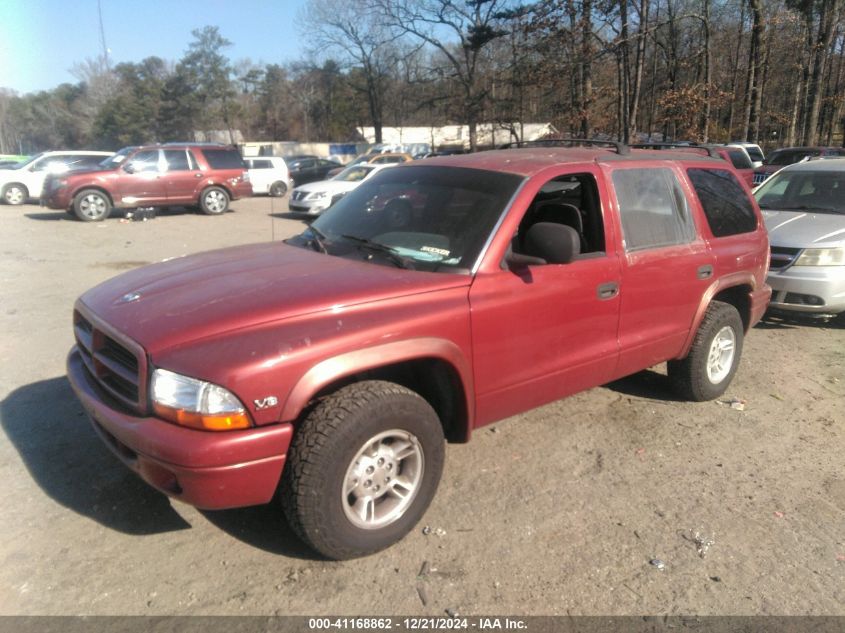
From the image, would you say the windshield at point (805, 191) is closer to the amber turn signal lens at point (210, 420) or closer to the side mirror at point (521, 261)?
the side mirror at point (521, 261)

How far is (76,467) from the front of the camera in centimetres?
359

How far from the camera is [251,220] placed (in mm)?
16578

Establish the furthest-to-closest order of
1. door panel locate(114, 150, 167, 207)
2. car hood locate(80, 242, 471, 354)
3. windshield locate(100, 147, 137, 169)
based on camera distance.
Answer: windshield locate(100, 147, 137, 169) → door panel locate(114, 150, 167, 207) → car hood locate(80, 242, 471, 354)

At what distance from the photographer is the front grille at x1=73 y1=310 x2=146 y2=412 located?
2596 millimetres

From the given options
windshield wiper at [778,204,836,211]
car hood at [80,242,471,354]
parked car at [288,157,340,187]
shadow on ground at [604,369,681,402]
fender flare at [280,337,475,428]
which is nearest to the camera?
fender flare at [280,337,475,428]

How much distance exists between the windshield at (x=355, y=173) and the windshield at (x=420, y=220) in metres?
13.5

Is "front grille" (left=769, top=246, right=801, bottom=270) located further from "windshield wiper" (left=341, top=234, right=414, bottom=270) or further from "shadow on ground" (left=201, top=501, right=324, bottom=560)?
"shadow on ground" (left=201, top=501, right=324, bottom=560)

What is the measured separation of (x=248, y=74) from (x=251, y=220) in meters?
66.9

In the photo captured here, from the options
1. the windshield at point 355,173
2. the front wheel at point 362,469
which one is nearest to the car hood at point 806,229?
the front wheel at point 362,469

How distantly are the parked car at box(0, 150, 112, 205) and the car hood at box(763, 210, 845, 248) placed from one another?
61.1 ft

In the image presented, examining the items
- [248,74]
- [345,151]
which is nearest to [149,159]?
[345,151]

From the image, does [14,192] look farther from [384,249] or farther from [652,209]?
[652,209]

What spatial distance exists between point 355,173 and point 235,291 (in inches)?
596

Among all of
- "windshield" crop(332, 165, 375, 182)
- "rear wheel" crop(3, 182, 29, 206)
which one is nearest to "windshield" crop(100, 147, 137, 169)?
"rear wheel" crop(3, 182, 29, 206)
